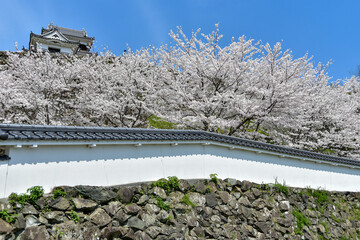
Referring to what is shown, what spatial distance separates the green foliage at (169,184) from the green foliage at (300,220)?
4.87m

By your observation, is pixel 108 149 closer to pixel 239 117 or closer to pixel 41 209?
pixel 41 209

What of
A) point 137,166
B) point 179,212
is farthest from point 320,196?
point 137,166

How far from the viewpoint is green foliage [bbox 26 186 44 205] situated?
524 cm

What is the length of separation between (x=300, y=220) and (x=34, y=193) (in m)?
8.65

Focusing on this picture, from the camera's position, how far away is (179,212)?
7.23 metres

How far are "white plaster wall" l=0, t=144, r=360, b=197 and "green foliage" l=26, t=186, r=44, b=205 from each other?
0.13 meters

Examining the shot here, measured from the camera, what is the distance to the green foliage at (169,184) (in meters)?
7.31

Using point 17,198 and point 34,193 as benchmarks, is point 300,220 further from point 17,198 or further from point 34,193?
point 17,198

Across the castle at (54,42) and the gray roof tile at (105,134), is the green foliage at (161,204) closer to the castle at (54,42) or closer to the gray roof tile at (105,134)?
the gray roof tile at (105,134)

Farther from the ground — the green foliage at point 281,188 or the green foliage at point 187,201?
the green foliage at point 281,188

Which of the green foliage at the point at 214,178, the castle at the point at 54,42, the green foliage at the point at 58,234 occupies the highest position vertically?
the castle at the point at 54,42

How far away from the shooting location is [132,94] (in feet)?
45.5

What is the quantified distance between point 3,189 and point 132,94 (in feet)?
30.3

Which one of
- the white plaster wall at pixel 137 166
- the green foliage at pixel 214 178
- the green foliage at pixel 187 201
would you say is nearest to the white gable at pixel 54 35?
the white plaster wall at pixel 137 166
